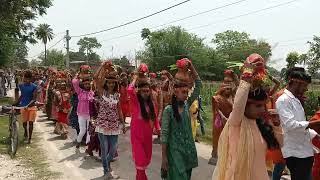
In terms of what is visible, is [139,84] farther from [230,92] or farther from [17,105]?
[17,105]

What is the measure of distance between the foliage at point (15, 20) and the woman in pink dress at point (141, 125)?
859 inches

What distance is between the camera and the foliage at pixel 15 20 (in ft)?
88.7

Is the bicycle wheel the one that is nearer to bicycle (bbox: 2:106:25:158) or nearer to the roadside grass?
bicycle (bbox: 2:106:25:158)

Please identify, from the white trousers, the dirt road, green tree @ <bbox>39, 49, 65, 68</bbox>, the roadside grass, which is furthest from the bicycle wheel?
green tree @ <bbox>39, 49, 65, 68</bbox>

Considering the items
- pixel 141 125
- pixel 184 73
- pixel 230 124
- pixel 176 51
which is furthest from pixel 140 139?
pixel 176 51

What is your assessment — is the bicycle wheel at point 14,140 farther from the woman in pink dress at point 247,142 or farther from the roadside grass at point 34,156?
the woman in pink dress at point 247,142

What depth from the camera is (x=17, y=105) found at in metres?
11.6

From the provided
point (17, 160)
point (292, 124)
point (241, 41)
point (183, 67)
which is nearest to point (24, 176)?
point (17, 160)

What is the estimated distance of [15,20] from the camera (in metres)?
29.7

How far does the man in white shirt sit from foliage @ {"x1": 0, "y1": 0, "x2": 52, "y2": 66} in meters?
24.0

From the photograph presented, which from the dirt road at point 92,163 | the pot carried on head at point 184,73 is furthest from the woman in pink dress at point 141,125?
the dirt road at point 92,163

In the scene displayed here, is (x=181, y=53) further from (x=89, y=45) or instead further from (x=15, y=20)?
(x=89, y=45)

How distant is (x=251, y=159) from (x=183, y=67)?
265 cm

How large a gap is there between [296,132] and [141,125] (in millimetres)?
2357
